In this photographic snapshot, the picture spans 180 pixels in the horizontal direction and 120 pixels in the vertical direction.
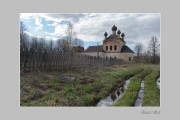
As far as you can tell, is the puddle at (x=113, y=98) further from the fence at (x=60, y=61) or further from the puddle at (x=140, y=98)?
the fence at (x=60, y=61)

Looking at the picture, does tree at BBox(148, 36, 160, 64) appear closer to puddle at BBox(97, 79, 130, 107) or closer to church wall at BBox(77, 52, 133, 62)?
church wall at BBox(77, 52, 133, 62)

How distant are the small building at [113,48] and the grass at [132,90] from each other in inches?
26.3

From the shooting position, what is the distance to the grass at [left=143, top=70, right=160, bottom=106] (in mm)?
8731

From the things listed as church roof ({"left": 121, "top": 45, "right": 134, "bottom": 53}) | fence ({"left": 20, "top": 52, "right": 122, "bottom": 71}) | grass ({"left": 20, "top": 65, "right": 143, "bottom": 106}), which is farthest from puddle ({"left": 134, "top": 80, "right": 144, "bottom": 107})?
church roof ({"left": 121, "top": 45, "right": 134, "bottom": 53})

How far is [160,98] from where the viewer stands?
345 inches

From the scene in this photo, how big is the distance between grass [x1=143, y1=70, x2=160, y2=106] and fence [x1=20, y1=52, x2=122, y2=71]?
1.13m

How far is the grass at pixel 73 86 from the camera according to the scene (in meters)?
8.62

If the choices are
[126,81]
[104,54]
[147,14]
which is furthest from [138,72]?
[147,14]

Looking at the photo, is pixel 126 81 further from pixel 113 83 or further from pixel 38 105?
pixel 38 105

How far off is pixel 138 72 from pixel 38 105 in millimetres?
3489

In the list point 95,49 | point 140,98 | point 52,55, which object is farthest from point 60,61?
point 140,98

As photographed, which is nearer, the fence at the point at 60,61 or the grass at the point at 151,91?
the grass at the point at 151,91

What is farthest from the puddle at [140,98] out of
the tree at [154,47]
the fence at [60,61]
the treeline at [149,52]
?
the fence at [60,61]

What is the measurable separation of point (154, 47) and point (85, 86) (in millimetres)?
2426
